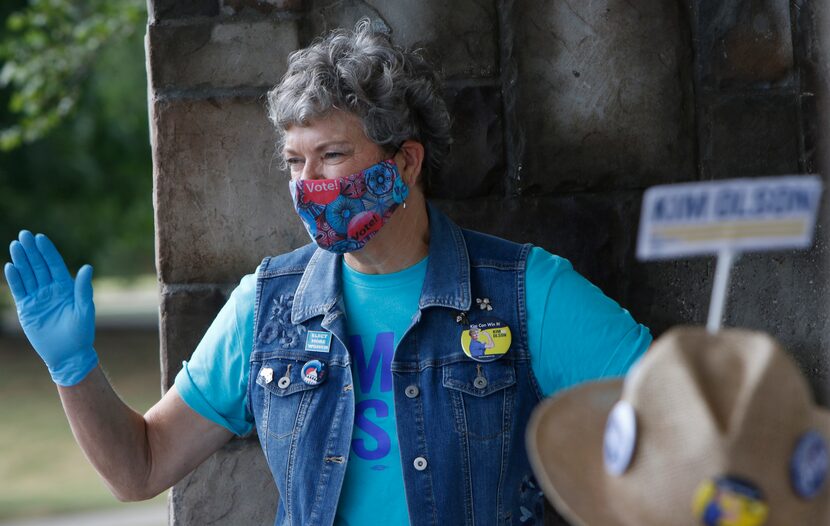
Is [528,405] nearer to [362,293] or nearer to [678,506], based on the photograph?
[362,293]

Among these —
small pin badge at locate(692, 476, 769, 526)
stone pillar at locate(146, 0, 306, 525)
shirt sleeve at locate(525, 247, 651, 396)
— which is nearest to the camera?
small pin badge at locate(692, 476, 769, 526)

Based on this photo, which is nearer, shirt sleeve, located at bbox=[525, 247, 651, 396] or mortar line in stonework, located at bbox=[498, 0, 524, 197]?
shirt sleeve, located at bbox=[525, 247, 651, 396]

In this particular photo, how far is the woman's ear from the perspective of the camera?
8.02 ft

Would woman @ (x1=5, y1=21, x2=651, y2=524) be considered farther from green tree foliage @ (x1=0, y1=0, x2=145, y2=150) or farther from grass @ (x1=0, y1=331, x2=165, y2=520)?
grass @ (x1=0, y1=331, x2=165, y2=520)

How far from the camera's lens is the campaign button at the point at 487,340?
2.24m

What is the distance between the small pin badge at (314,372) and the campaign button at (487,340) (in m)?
0.29

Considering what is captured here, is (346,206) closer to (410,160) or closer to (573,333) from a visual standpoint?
(410,160)

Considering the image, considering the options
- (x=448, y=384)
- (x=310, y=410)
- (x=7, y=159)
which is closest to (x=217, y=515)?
(x=310, y=410)

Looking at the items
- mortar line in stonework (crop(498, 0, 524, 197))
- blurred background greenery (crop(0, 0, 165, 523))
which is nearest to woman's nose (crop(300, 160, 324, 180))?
mortar line in stonework (crop(498, 0, 524, 197))

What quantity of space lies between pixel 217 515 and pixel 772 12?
183cm

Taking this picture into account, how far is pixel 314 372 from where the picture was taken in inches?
91.0

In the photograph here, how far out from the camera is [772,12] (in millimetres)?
2631

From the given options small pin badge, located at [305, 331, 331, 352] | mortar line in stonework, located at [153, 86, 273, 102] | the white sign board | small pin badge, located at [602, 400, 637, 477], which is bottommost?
small pin badge, located at [602, 400, 637, 477]

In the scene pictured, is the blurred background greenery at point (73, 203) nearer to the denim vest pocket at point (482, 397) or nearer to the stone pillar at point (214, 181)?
the stone pillar at point (214, 181)
